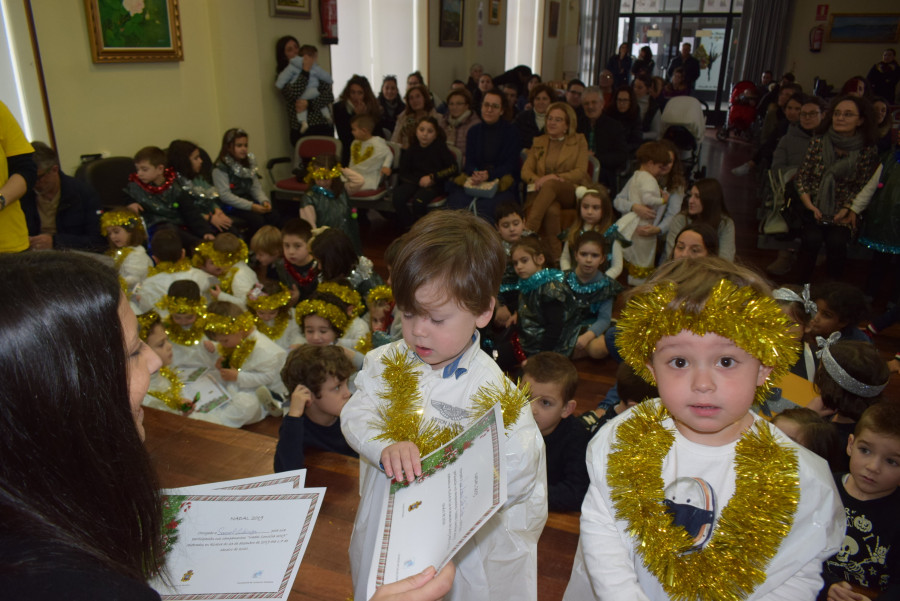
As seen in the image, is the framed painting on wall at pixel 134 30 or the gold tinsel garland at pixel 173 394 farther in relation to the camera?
the framed painting on wall at pixel 134 30

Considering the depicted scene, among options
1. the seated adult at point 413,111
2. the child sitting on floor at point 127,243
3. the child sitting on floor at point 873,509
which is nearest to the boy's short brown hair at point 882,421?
the child sitting on floor at point 873,509

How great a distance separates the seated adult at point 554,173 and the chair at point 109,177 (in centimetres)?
314

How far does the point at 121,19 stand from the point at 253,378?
345cm

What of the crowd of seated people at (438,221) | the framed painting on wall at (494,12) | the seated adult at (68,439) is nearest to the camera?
the seated adult at (68,439)

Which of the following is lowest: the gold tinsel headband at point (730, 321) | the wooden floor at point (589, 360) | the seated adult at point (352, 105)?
the wooden floor at point (589, 360)

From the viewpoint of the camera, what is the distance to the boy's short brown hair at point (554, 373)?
7.16 ft

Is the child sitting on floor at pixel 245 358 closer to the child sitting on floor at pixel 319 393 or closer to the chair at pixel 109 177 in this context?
the child sitting on floor at pixel 319 393

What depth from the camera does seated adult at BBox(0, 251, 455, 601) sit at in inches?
27.4

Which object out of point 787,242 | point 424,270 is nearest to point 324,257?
point 424,270

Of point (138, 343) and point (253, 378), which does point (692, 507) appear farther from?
point (253, 378)

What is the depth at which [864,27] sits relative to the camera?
11.9 meters

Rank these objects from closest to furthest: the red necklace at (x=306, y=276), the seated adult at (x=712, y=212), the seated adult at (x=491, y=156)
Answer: the red necklace at (x=306, y=276)
the seated adult at (x=712, y=212)
the seated adult at (x=491, y=156)

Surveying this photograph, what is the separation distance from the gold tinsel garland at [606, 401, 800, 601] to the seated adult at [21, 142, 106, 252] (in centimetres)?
380

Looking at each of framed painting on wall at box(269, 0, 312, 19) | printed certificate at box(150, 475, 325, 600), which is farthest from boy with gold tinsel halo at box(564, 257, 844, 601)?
framed painting on wall at box(269, 0, 312, 19)
